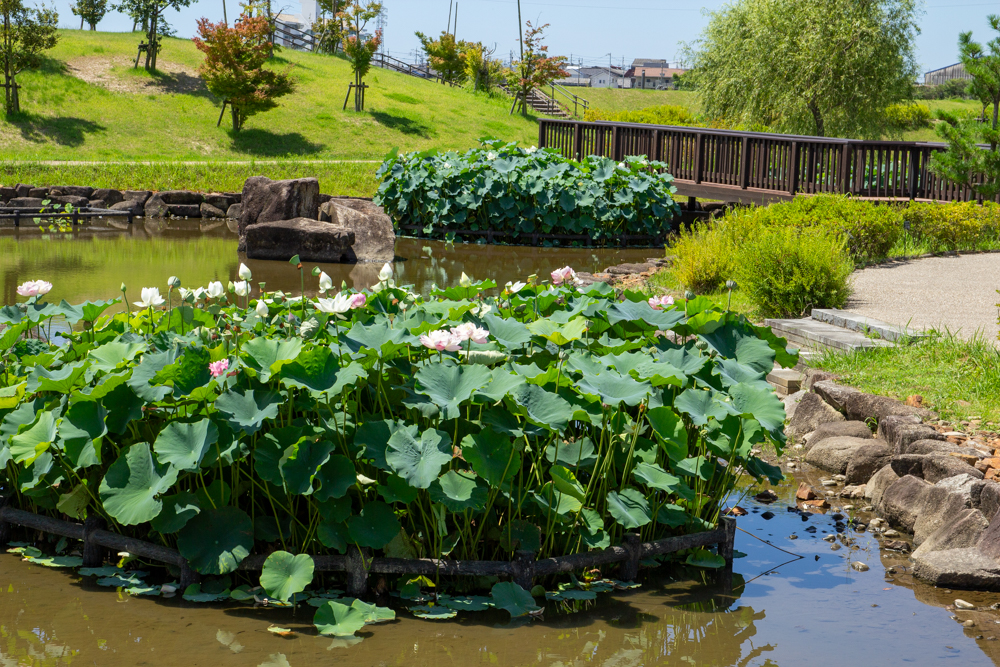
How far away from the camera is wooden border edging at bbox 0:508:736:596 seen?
3098 millimetres

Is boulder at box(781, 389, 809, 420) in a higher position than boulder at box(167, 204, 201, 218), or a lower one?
lower

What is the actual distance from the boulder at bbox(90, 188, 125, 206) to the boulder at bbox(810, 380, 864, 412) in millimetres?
15477

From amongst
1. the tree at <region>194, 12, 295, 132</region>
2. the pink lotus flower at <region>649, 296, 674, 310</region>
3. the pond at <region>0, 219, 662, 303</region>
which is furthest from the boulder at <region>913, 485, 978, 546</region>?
the tree at <region>194, 12, 295, 132</region>

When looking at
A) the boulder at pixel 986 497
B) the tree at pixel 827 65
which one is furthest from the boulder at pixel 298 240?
the tree at pixel 827 65

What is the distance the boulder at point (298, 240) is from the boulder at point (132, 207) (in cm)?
638

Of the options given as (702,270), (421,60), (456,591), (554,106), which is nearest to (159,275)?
(702,270)

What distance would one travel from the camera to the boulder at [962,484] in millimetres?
3637

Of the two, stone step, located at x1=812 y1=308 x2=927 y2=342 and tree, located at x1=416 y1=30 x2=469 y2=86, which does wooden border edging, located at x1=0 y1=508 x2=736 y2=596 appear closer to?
stone step, located at x1=812 y1=308 x2=927 y2=342

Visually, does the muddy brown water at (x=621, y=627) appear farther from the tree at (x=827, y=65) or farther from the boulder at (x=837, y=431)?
the tree at (x=827, y=65)

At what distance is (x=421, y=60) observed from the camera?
211ft

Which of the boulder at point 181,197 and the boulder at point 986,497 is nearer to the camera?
the boulder at point 986,497

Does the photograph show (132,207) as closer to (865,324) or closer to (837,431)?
(865,324)

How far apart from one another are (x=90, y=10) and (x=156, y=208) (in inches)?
1092

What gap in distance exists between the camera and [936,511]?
3775mm
